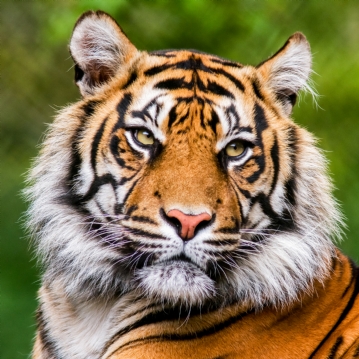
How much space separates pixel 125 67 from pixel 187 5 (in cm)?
132

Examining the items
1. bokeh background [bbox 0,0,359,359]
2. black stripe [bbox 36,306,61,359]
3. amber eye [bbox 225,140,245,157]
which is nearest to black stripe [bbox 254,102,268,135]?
amber eye [bbox 225,140,245,157]

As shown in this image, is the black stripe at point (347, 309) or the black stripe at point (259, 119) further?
the black stripe at point (259, 119)

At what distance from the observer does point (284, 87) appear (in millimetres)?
2502

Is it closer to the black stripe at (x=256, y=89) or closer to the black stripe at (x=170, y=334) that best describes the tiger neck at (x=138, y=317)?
the black stripe at (x=170, y=334)

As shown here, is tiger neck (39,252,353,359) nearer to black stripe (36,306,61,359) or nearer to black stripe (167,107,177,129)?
black stripe (36,306,61,359)

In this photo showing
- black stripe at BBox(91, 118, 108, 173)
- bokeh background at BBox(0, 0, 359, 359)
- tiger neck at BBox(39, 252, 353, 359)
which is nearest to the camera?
tiger neck at BBox(39, 252, 353, 359)

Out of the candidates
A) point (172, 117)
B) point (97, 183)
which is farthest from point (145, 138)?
point (97, 183)

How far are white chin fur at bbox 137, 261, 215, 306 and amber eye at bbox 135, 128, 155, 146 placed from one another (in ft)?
1.31

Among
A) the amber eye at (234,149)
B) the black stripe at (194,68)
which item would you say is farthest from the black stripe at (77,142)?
the amber eye at (234,149)

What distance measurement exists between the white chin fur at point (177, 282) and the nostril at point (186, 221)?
11 cm

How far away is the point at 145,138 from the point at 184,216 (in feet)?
1.18

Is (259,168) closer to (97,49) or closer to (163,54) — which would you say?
(163,54)

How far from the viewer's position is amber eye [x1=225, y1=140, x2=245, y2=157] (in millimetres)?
2199

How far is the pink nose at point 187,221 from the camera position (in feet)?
6.31
